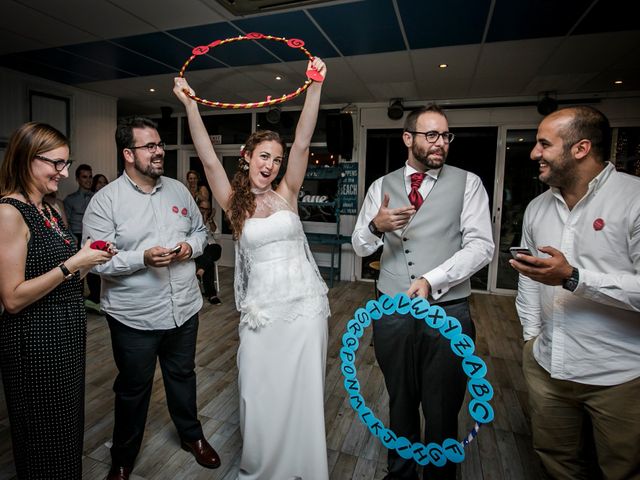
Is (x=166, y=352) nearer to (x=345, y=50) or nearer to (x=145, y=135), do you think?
(x=145, y=135)

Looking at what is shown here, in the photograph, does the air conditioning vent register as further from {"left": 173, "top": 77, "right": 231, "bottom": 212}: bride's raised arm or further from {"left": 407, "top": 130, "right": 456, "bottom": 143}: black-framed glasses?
{"left": 407, "top": 130, "right": 456, "bottom": 143}: black-framed glasses

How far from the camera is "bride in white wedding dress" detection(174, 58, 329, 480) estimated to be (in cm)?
182

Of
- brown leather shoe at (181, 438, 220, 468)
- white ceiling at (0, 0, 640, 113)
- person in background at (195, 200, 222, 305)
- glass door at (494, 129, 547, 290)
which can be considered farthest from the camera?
glass door at (494, 129, 547, 290)

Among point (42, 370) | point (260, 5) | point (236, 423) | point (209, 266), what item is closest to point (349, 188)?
point (209, 266)

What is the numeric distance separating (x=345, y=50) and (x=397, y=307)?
3683 mm

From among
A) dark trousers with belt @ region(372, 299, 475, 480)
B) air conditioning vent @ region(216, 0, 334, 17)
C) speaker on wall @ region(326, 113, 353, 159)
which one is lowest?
dark trousers with belt @ region(372, 299, 475, 480)

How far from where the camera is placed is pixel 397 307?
1414mm

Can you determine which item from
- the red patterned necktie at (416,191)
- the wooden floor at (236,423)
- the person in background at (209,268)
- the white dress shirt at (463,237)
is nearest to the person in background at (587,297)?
the white dress shirt at (463,237)

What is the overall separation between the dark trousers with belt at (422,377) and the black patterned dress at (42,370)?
136 cm

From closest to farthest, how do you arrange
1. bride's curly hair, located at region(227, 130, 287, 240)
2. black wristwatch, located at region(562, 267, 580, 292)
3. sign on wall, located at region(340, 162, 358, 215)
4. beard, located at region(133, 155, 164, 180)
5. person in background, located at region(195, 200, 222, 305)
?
1. black wristwatch, located at region(562, 267, 580, 292)
2. bride's curly hair, located at region(227, 130, 287, 240)
3. beard, located at region(133, 155, 164, 180)
4. person in background, located at region(195, 200, 222, 305)
5. sign on wall, located at region(340, 162, 358, 215)

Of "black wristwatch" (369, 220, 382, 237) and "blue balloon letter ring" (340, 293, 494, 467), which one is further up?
"black wristwatch" (369, 220, 382, 237)

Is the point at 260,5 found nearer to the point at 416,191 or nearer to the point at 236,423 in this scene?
the point at 416,191

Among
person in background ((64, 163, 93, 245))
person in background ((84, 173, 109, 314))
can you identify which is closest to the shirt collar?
person in background ((84, 173, 109, 314))

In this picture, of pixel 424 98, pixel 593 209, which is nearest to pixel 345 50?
pixel 424 98
